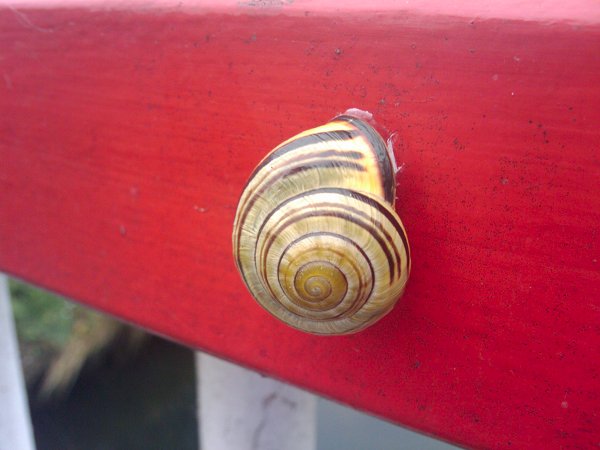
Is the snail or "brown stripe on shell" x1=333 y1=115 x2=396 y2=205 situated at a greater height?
"brown stripe on shell" x1=333 y1=115 x2=396 y2=205

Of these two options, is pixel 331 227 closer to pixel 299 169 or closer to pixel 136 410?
pixel 299 169

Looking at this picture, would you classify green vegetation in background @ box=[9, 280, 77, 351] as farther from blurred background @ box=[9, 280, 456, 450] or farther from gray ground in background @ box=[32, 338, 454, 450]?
gray ground in background @ box=[32, 338, 454, 450]

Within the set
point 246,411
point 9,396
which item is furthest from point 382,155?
point 9,396

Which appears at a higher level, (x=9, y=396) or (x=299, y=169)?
(x=299, y=169)

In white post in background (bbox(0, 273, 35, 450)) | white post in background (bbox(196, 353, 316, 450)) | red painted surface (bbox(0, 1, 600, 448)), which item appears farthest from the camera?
white post in background (bbox(0, 273, 35, 450))

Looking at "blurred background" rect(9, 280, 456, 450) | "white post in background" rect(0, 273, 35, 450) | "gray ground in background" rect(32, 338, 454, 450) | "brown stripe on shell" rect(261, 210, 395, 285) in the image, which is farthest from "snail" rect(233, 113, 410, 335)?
"blurred background" rect(9, 280, 456, 450)

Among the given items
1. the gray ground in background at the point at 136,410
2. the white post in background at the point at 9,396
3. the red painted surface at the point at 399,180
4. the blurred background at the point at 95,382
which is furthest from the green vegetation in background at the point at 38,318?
the red painted surface at the point at 399,180

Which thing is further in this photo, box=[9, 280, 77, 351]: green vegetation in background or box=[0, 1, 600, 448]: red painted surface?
box=[9, 280, 77, 351]: green vegetation in background
